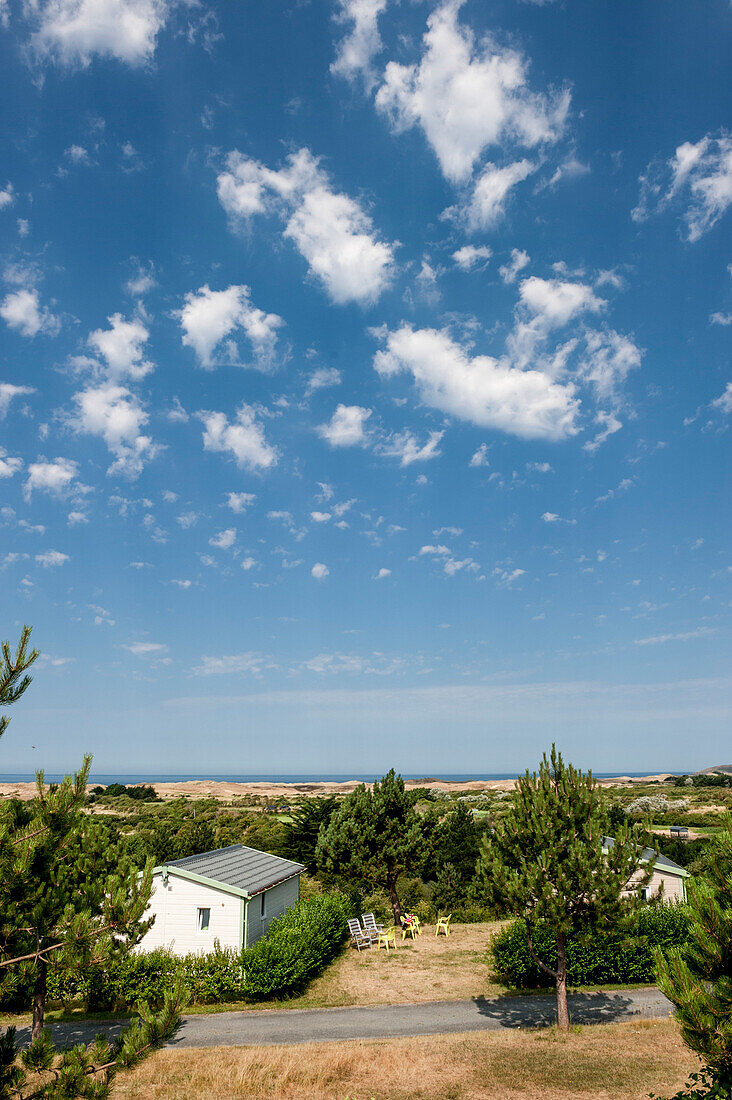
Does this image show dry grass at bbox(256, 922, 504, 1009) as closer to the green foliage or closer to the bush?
the bush

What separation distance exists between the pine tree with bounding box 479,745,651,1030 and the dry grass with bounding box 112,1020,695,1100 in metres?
2.22

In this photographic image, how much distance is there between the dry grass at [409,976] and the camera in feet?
69.5

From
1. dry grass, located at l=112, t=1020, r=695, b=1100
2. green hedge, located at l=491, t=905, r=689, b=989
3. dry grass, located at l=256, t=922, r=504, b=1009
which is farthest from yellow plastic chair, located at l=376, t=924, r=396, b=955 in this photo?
dry grass, located at l=112, t=1020, r=695, b=1100

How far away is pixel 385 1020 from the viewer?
739 inches

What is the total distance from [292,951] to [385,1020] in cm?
424

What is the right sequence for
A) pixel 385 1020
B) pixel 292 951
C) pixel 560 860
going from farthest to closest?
pixel 292 951 < pixel 385 1020 < pixel 560 860

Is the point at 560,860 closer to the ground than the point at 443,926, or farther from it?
farther from it

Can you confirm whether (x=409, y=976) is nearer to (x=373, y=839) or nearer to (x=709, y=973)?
(x=373, y=839)

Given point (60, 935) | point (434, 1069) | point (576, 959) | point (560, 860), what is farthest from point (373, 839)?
point (60, 935)

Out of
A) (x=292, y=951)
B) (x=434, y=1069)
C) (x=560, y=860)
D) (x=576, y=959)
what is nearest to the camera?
(x=434, y=1069)

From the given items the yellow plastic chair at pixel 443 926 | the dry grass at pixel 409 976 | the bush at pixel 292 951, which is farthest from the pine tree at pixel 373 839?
the dry grass at pixel 409 976

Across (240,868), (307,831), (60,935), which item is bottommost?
(307,831)

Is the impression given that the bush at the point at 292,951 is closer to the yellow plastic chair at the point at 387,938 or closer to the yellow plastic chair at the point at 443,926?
the yellow plastic chair at the point at 387,938

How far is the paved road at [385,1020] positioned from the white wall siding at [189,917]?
2.44m
